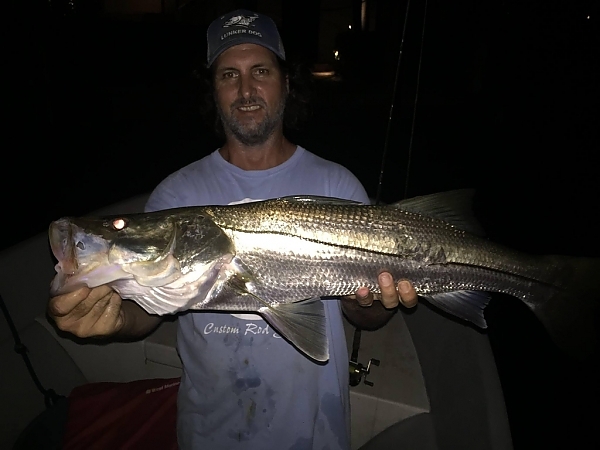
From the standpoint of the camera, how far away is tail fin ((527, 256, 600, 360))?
2275mm

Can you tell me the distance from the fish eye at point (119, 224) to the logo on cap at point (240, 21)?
1.54 m

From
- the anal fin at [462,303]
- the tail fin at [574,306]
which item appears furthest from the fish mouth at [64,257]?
the tail fin at [574,306]

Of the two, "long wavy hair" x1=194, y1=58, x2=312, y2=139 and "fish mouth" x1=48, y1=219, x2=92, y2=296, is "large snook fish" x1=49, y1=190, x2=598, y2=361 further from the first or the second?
"long wavy hair" x1=194, y1=58, x2=312, y2=139

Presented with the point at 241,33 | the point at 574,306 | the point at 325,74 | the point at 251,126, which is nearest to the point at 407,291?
the point at 574,306

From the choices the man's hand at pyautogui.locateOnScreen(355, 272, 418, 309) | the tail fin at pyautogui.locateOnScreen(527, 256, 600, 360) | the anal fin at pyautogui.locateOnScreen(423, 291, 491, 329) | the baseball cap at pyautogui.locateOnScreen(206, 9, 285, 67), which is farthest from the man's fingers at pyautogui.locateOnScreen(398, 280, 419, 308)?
the baseball cap at pyautogui.locateOnScreen(206, 9, 285, 67)

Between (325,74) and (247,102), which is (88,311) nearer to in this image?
(247,102)

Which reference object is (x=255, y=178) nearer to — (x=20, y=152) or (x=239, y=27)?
(x=239, y=27)

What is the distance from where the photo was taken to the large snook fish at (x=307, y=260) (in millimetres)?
1974

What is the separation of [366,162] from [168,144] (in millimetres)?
7811

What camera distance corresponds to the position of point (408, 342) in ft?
11.2

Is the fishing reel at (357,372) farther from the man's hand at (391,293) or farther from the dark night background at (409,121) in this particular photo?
the dark night background at (409,121)

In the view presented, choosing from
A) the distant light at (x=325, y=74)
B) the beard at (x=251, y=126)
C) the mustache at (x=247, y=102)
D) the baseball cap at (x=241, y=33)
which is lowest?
the beard at (x=251, y=126)

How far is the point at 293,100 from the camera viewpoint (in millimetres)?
3650

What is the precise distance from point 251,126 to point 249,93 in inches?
8.6
